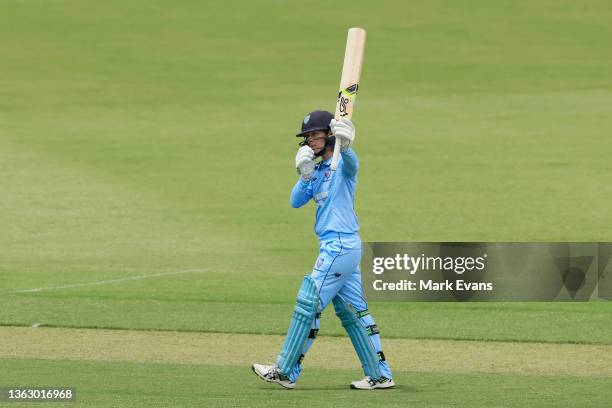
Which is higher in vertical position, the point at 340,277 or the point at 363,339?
the point at 340,277

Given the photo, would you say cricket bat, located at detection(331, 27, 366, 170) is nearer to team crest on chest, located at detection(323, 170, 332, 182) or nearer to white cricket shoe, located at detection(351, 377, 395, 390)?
team crest on chest, located at detection(323, 170, 332, 182)

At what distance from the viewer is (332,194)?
441 inches

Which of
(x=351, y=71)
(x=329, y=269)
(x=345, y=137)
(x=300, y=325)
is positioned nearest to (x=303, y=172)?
(x=345, y=137)

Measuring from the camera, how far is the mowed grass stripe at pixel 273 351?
13323mm

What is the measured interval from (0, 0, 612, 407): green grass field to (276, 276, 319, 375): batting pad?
0.27m

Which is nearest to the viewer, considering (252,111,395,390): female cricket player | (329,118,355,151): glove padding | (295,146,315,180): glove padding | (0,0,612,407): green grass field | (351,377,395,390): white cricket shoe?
(329,118,355,151): glove padding

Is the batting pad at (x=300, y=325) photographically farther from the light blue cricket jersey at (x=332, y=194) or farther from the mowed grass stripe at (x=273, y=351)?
the mowed grass stripe at (x=273, y=351)

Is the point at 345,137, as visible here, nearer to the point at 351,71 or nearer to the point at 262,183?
the point at 351,71

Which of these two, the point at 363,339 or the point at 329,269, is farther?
the point at 363,339

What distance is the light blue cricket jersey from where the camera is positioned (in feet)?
36.7

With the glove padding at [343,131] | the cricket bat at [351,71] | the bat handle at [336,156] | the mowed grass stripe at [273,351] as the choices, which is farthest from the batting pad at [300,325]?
the mowed grass stripe at [273,351]

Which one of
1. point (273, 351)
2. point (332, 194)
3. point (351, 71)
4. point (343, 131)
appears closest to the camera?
point (343, 131)

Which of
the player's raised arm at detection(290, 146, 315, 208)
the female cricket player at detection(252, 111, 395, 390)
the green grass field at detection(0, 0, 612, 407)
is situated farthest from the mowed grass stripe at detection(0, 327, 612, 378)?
the player's raised arm at detection(290, 146, 315, 208)

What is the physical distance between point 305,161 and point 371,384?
1.98m
